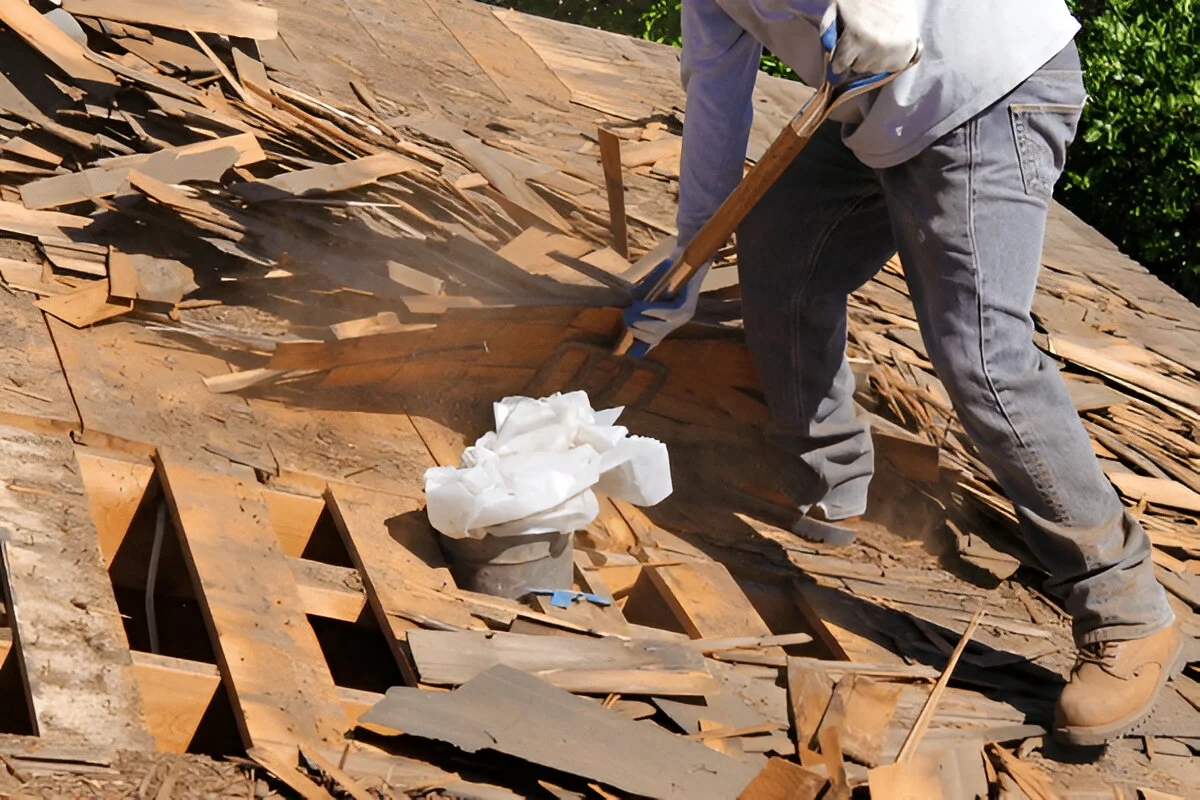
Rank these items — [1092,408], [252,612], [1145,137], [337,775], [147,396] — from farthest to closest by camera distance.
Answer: [1145,137] < [1092,408] < [147,396] < [252,612] < [337,775]

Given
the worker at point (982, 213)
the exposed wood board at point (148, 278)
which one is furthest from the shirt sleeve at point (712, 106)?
the exposed wood board at point (148, 278)

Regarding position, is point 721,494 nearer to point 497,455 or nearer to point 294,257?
point 497,455

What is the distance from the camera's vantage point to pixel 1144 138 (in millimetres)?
7344

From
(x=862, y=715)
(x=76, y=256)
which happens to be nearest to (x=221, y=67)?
(x=76, y=256)

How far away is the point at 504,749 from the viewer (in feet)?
8.00

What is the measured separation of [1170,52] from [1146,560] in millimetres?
4988

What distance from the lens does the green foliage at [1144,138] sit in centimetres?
714

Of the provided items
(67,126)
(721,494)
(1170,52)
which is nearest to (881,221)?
(721,494)

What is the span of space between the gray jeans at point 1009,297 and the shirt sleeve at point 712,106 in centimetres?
21

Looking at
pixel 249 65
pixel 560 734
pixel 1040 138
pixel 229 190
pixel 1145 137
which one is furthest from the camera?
pixel 1145 137

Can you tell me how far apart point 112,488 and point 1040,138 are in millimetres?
2398

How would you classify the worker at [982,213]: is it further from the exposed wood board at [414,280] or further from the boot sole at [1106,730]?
the exposed wood board at [414,280]

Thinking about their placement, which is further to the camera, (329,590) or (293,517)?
(293,517)

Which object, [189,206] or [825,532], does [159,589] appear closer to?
[189,206]
